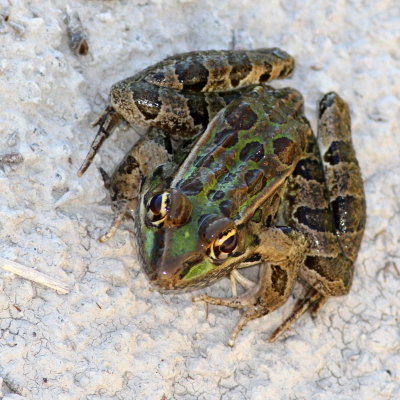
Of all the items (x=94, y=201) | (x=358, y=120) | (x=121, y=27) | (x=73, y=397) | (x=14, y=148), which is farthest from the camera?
(x=358, y=120)

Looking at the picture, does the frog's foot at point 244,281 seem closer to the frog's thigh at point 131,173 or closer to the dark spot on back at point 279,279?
the dark spot on back at point 279,279

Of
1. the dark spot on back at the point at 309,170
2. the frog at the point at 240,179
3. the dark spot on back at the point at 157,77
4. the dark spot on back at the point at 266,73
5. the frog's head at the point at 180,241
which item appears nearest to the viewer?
the frog's head at the point at 180,241

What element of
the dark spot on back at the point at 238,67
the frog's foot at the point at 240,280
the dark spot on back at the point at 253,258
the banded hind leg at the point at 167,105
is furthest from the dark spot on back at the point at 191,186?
the dark spot on back at the point at 238,67

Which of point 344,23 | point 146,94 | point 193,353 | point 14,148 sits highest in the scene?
point 344,23

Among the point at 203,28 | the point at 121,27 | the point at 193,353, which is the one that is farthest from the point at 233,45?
the point at 193,353

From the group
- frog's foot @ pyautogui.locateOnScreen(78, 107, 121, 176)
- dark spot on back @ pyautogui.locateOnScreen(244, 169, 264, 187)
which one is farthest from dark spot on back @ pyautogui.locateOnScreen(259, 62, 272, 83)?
frog's foot @ pyautogui.locateOnScreen(78, 107, 121, 176)

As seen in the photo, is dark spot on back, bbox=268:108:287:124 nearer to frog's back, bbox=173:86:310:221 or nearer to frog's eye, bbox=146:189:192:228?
frog's back, bbox=173:86:310:221

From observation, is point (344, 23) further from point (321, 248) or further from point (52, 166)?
point (52, 166)
